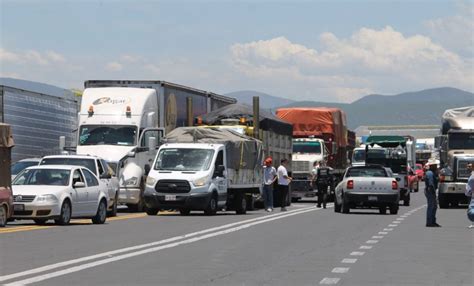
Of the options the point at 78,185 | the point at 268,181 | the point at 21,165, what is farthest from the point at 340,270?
the point at 268,181

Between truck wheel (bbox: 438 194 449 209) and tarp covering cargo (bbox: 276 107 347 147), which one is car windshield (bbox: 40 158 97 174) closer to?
truck wheel (bbox: 438 194 449 209)

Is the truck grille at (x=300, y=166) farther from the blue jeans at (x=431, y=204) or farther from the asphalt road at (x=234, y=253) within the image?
the blue jeans at (x=431, y=204)

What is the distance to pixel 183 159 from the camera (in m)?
34.2

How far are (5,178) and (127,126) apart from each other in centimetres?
1284

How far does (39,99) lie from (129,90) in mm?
5473

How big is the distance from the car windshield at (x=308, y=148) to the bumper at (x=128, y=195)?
1508 cm

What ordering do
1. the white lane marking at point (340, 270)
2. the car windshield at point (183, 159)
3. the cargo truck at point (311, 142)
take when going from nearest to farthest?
the white lane marking at point (340, 270)
the car windshield at point (183, 159)
the cargo truck at point (311, 142)

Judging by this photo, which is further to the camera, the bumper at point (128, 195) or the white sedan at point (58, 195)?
the bumper at point (128, 195)

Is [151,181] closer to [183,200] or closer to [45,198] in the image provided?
[183,200]

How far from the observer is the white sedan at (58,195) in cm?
2608

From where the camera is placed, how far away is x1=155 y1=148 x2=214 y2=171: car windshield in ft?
111

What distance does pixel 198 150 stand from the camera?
34344 millimetres

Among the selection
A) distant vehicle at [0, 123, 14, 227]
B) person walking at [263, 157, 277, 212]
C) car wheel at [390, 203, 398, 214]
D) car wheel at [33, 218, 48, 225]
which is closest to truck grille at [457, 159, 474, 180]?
car wheel at [390, 203, 398, 214]

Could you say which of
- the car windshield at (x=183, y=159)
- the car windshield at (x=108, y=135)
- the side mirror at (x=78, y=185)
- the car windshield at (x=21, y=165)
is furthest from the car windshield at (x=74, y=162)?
the car windshield at (x=108, y=135)
